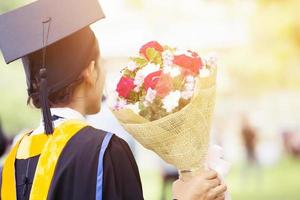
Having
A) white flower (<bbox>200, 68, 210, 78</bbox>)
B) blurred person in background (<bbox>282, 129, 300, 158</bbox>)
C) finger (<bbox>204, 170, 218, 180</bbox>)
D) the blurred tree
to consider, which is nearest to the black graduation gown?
finger (<bbox>204, 170, 218, 180</bbox>)

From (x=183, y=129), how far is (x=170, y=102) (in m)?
0.11

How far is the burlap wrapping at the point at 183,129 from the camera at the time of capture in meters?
2.32

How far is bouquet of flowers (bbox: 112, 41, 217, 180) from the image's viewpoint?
2.31m

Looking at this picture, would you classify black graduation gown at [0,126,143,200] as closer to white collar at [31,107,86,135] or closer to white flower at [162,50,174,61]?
white collar at [31,107,86,135]

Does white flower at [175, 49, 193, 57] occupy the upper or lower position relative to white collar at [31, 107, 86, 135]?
upper

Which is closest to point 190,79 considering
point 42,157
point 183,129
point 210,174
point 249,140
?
point 183,129

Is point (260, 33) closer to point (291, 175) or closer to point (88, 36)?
point (291, 175)

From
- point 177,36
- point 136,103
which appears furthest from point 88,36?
point 177,36

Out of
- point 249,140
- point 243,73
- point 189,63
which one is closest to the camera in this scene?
point 189,63

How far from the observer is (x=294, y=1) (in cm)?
940

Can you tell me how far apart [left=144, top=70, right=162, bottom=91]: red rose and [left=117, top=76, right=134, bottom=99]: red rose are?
49 mm

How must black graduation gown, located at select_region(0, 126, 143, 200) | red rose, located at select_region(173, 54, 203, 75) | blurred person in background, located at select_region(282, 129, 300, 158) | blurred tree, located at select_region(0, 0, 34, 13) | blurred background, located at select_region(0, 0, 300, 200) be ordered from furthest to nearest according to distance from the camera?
blurred person in background, located at select_region(282, 129, 300, 158) → blurred background, located at select_region(0, 0, 300, 200) → blurred tree, located at select_region(0, 0, 34, 13) → red rose, located at select_region(173, 54, 203, 75) → black graduation gown, located at select_region(0, 126, 143, 200)

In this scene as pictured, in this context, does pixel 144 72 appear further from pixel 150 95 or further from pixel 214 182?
pixel 214 182

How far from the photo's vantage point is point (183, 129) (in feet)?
7.72
